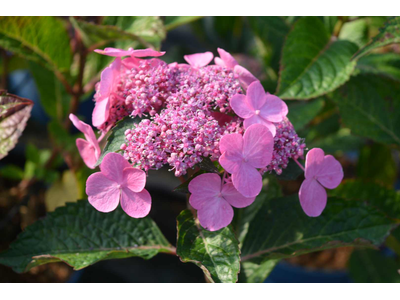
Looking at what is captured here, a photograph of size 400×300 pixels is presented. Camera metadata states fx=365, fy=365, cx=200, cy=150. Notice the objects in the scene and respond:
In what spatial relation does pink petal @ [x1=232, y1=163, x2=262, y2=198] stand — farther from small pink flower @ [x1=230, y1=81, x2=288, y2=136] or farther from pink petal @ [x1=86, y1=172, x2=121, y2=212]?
pink petal @ [x1=86, y1=172, x2=121, y2=212]

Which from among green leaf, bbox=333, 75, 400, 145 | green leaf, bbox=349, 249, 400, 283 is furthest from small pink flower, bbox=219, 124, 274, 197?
green leaf, bbox=349, 249, 400, 283

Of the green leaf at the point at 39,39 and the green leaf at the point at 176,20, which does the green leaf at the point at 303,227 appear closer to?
the green leaf at the point at 176,20

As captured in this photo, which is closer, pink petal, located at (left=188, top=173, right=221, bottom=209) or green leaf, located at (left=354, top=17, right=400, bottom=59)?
pink petal, located at (left=188, top=173, right=221, bottom=209)

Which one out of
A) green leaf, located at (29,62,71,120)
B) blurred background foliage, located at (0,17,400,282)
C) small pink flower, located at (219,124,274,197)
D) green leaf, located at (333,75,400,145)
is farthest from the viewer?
green leaf, located at (29,62,71,120)

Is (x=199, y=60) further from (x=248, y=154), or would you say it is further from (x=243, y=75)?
(x=248, y=154)

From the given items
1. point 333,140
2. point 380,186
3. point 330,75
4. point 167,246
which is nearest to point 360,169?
point 333,140

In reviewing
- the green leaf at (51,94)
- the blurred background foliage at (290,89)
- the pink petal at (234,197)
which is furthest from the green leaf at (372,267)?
the green leaf at (51,94)

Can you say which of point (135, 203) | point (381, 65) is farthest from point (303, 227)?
point (381, 65)
